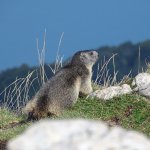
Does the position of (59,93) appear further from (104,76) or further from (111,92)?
(104,76)

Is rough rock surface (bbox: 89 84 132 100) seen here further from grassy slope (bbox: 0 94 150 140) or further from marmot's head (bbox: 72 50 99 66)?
marmot's head (bbox: 72 50 99 66)

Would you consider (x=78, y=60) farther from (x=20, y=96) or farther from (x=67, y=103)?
(x=20, y=96)

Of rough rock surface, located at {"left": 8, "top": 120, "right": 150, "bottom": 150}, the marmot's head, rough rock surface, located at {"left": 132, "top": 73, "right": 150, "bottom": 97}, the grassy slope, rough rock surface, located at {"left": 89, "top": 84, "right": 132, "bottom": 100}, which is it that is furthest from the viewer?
the marmot's head

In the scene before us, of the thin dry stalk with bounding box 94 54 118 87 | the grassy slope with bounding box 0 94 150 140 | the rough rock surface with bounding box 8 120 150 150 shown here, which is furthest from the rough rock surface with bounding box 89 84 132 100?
the rough rock surface with bounding box 8 120 150 150

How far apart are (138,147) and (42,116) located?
8.69 meters

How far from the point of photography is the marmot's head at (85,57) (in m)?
13.5

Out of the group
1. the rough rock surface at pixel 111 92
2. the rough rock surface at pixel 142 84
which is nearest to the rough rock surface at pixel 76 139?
the rough rock surface at pixel 142 84

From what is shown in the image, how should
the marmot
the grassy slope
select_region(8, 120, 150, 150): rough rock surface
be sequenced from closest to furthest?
select_region(8, 120, 150, 150): rough rock surface
the grassy slope
the marmot

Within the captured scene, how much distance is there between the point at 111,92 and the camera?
13227mm

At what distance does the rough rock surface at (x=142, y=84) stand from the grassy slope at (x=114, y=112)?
0.66 ft

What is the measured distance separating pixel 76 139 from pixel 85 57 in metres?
9.64

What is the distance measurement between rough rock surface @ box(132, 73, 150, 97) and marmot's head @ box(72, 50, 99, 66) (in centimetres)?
97

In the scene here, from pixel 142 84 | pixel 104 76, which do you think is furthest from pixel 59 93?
pixel 104 76

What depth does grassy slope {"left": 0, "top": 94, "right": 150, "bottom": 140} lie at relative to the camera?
11.4 m
